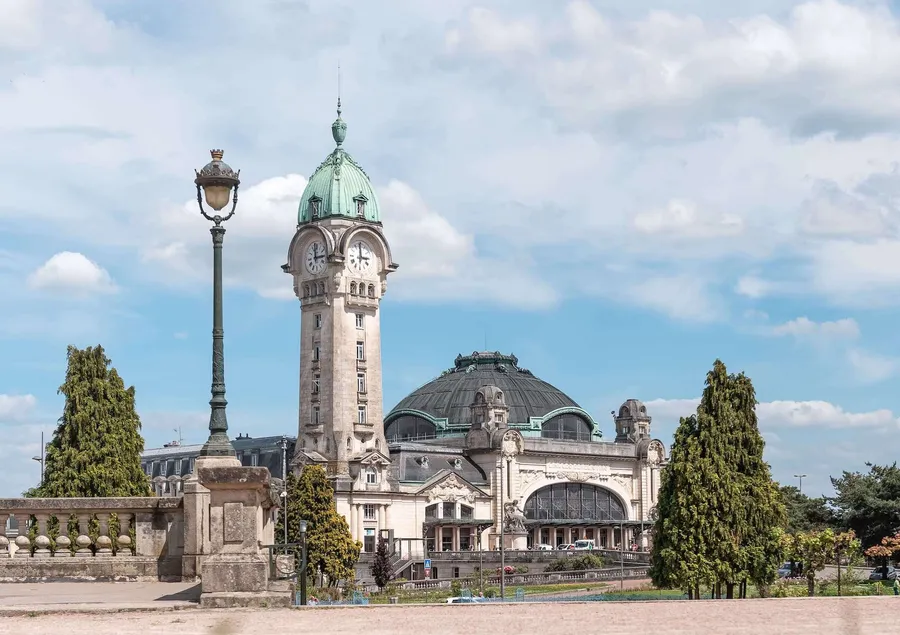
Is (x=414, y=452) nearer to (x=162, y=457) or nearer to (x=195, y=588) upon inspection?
(x=162, y=457)

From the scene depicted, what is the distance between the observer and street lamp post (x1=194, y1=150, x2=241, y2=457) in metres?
22.2

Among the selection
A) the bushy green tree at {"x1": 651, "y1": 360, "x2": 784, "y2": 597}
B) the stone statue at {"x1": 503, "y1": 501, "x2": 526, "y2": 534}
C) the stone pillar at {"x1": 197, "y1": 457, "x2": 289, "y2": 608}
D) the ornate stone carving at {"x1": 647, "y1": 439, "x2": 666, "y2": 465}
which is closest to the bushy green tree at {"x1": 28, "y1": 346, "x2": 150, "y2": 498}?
the bushy green tree at {"x1": 651, "y1": 360, "x2": 784, "y2": 597}

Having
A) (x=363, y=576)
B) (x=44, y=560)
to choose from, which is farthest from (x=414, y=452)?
(x=44, y=560)

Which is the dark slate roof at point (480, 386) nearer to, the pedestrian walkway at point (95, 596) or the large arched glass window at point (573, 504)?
the large arched glass window at point (573, 504)

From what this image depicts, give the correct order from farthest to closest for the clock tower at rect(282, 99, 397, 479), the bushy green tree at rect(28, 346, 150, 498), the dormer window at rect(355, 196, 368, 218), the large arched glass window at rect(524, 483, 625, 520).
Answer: the large arched glass window at rect(524, 483, 625, 520), the dormer window at rect(355, 196, 368, 218), the clock tower at rect(282, 99, 397, 479), the bushy green tree at rect(28, 346, 150, 498)

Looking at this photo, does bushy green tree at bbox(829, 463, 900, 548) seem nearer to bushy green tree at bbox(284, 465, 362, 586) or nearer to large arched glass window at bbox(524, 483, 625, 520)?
bushy green tree at bbox(284, 465, 362, 586)

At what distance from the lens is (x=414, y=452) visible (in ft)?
438

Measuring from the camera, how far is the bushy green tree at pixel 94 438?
6531cm

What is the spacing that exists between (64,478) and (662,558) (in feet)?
92.2

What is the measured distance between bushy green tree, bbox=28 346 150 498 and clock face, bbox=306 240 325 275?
5789 centimetres

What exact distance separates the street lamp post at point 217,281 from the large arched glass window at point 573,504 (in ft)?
385

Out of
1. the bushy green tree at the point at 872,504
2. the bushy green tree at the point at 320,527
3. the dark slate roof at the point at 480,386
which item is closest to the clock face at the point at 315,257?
the dark slate roof at the point at 480,386

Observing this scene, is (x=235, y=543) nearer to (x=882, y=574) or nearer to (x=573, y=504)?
(x=882, y=574)

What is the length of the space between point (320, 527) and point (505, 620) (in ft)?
216
